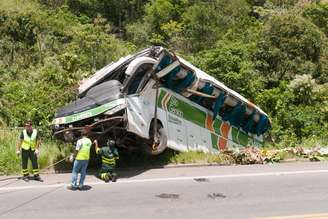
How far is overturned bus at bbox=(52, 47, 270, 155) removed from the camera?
11914 millimetres

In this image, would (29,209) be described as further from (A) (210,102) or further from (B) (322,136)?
(B) (322,136)

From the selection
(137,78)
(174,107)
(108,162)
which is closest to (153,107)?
(137,78)

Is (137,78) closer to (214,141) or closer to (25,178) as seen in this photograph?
(25,178)

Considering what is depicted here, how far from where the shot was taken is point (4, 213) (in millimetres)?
8633

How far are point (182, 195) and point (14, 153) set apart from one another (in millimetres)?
5059

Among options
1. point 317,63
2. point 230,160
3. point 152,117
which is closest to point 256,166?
point 230,160

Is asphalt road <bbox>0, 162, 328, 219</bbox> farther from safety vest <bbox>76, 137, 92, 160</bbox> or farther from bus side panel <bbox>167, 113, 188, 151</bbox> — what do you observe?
bus side panel <bbox>167, 113, 188, 151</bbox>

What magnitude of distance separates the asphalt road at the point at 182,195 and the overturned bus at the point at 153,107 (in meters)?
1.14

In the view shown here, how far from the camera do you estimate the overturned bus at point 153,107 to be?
11914 mm

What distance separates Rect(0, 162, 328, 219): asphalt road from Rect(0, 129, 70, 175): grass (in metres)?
0.80

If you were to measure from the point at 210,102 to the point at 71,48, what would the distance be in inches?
688

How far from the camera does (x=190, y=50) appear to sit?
3688cm

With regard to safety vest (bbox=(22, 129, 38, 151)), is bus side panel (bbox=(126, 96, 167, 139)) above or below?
above

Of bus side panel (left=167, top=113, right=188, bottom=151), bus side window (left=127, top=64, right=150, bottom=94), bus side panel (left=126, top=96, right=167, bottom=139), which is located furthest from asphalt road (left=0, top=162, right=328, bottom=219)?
bus side window (left=127, top=64, right=150, bottom=94)
